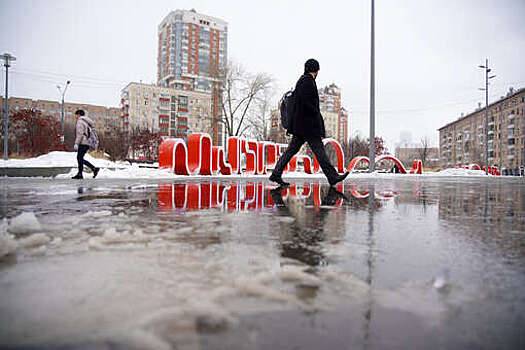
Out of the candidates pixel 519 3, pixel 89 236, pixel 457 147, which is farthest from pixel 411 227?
pixel 457 147

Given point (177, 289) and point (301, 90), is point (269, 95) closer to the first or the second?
point (301, 90)

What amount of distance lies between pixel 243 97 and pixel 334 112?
7130 centimetres

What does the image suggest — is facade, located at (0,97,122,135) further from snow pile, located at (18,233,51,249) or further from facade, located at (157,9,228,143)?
snow pile, located at (18,233,51,249)

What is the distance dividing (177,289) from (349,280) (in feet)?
2.01

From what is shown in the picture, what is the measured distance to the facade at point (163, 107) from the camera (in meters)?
91.6

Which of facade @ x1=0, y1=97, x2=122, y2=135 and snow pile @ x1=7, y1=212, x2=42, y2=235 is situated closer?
snow pile @ x1=7, y1=212, x2=42, y2=235

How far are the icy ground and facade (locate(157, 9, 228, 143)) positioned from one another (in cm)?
10535

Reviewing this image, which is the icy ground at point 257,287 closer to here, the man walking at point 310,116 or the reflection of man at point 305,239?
the reflection of man at point 305,239

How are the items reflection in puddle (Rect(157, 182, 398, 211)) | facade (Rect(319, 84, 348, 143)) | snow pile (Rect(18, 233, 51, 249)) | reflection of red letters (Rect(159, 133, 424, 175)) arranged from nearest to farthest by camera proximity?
snow pile (Rect(18, 233, 51, 249)) < reflection in puddle (Rect(157, 182, 398, 211)) < reflection of red letters (Rect(159, 133, 424, 175)) < facade (Rect(319, 84, 348, 143))

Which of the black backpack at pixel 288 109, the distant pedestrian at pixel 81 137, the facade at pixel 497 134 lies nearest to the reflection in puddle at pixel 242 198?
the black backpack at pixel 288 109

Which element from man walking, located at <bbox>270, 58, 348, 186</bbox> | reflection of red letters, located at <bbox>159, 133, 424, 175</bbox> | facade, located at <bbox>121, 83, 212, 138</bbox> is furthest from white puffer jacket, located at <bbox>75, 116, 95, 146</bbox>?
facade, located at <bbox>121, 83, 212, 138</bbox>

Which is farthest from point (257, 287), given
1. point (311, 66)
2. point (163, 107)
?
point (163, 107)

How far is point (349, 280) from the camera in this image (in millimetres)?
1369

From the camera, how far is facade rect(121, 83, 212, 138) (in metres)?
91.6
